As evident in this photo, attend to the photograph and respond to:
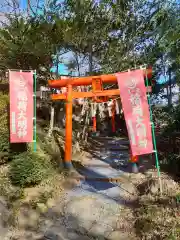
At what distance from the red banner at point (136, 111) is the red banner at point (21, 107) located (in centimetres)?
284

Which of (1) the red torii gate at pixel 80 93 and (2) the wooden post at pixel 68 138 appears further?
(2) the wooden post at pixel 68 138

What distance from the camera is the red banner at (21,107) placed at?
7.59 m

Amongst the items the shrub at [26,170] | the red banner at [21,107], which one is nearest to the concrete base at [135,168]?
the shrub at [26,170]

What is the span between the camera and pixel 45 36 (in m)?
10.6

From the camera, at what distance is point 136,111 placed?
23.0ft

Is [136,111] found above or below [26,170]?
above

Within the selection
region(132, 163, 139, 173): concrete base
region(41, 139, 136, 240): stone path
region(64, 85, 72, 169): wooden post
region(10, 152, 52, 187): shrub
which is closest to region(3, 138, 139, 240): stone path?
region(41, 139, 136, 240): stone path

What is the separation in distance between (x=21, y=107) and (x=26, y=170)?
1.92m

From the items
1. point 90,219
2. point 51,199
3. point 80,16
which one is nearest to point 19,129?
point 51,199

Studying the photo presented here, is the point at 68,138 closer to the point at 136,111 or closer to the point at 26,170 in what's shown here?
the point at 26,170

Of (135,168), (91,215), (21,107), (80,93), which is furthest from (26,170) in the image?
(135,168)

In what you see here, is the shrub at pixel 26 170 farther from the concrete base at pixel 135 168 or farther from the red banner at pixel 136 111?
the concrete base at pixel 135 168

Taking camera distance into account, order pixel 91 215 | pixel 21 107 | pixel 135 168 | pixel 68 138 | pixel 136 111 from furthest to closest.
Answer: pixel 68 138 < pixel 135 168 < pixel 21 107 < pixel 136 111 < pixel 91 215

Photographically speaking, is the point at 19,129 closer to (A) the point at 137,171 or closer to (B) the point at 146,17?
(A) the point at 137,171
